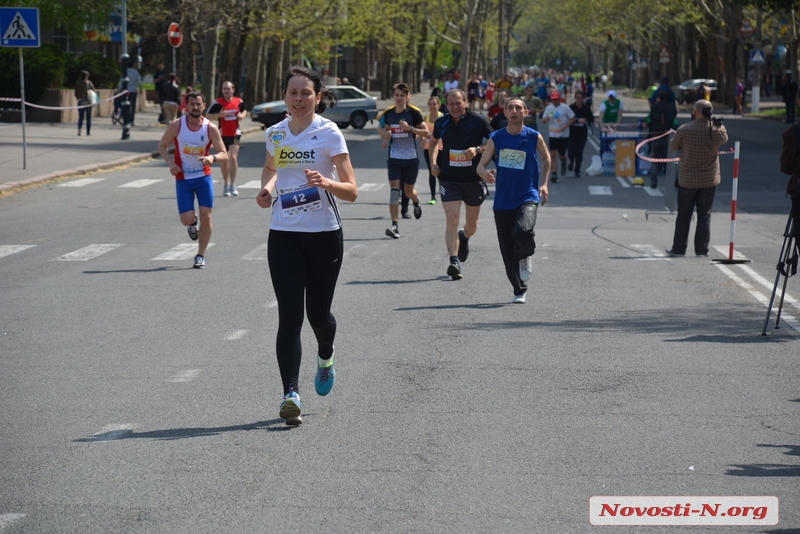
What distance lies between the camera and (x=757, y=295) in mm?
11758

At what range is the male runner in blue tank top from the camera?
10.9m

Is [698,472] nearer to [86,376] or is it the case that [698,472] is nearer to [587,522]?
[587,522]

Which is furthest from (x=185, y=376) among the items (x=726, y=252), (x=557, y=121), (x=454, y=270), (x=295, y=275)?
(x=557, y=121)

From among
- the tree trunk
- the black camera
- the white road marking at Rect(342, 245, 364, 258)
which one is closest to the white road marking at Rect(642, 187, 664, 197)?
the black camera

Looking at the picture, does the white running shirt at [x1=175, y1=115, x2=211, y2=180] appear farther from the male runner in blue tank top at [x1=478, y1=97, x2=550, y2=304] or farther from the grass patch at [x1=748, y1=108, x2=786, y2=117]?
the grass patch at [x1=748, y1=108, x2=786, y2=117]

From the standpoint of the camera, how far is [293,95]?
6.40 m

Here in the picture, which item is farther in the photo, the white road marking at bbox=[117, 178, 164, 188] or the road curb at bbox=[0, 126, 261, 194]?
the white road marking at bbox=[117, 178, 164, 188]

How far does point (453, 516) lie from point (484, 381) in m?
2.71

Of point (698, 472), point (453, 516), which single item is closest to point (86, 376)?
point (453, 516)

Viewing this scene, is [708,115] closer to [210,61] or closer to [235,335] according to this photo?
[235,335]

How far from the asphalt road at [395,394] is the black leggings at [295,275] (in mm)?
439

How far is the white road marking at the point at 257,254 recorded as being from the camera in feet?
45.2

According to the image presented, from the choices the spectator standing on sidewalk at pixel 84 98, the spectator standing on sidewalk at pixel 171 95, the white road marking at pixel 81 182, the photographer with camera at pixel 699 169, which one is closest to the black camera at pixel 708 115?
the photographer with camera at pixel 699 169

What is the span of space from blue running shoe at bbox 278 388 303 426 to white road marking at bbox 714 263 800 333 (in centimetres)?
511
